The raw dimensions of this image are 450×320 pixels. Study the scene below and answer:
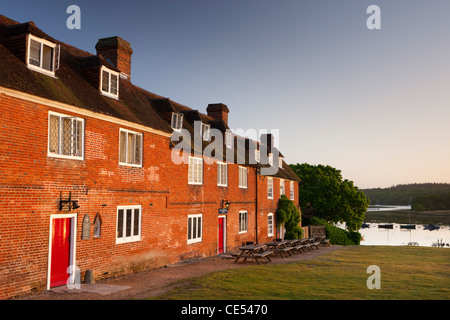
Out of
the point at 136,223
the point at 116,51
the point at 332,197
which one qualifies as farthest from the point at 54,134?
the point at 332,197

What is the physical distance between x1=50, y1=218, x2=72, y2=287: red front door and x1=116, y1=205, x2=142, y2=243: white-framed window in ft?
8.12

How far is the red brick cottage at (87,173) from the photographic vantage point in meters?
11.2

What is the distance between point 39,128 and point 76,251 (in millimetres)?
4380

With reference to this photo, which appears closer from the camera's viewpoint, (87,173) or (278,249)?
(87,173)

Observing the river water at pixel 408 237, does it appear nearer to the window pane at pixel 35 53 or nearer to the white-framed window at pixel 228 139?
the white-framed window at pixel 228 139

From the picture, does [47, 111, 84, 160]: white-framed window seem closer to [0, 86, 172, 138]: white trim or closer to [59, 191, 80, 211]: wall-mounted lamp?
Result: [0, 86, 172, 138]: white trim

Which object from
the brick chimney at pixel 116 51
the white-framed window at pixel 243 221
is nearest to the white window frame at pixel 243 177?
the white-framed window at pixel 243 221

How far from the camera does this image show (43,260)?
1181 cm

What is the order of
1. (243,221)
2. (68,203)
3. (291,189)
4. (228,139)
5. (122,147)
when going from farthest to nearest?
(291,189) → (228,139) → (243,221) → (122,147) → (68,203)

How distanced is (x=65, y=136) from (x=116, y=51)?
26.3ft

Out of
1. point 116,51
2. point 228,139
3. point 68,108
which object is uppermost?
point 116,51

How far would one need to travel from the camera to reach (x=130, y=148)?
16062 millimetres

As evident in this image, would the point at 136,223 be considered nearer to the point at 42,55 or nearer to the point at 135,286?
the point at 135,286

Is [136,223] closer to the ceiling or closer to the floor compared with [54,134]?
closer to the floor
